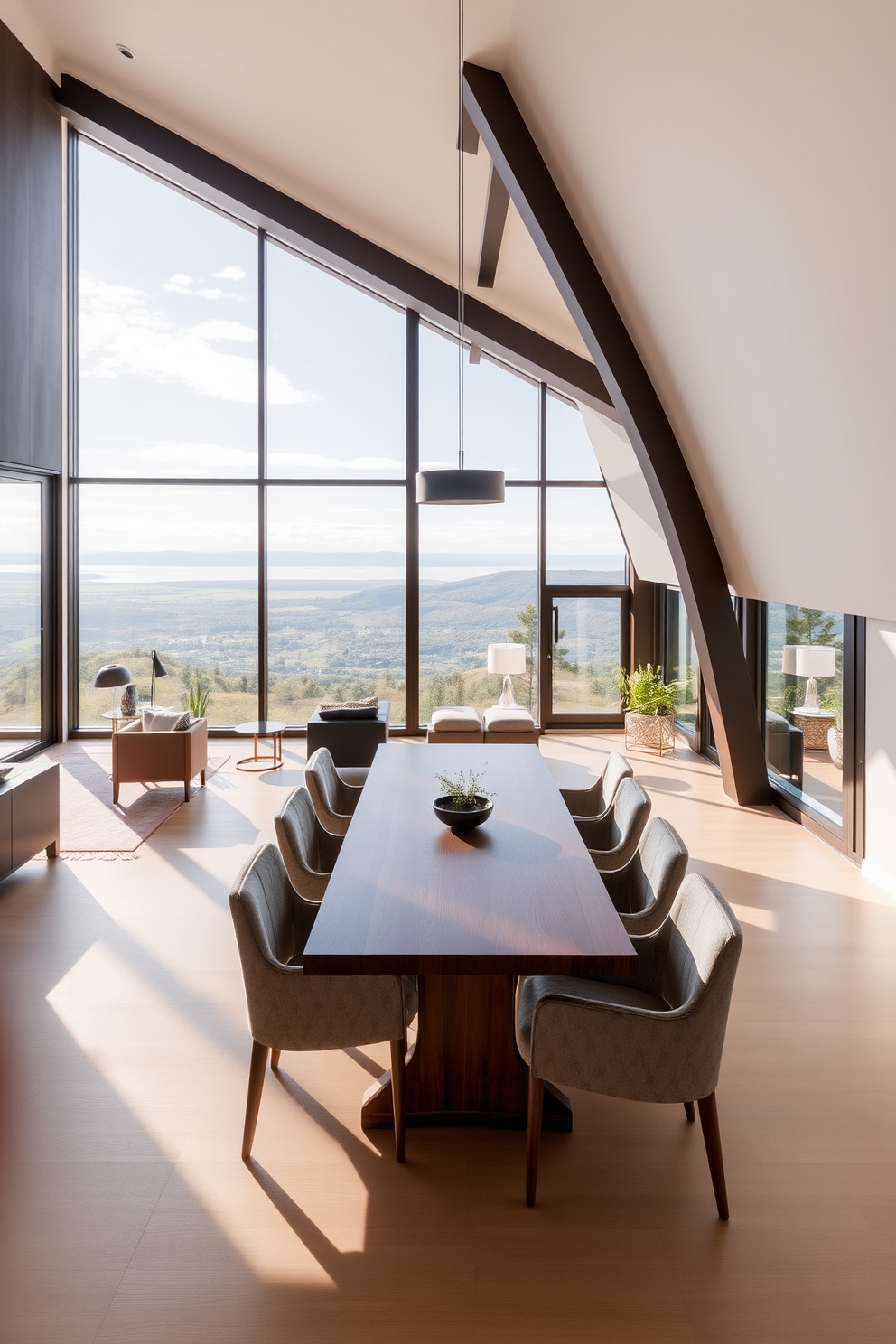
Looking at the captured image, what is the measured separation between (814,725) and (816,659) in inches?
19.4

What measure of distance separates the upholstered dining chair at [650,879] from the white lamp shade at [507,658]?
551 cm

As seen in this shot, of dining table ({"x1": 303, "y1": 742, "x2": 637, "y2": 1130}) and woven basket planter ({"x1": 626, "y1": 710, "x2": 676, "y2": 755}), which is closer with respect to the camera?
dining table ({"x1": 303, "y1": 742, "x2": 637, "y2": 1130})

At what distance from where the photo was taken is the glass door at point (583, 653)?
10312 mm

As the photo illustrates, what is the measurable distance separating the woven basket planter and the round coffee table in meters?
3.57

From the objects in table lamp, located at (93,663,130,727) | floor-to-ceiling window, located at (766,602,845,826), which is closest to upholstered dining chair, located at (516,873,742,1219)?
floor-to-ceiling window, located at (766,602,845,826)

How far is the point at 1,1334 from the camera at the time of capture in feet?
7.11

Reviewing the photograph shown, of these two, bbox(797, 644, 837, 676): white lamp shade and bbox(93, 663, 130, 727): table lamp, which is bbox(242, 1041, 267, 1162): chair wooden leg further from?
bbox(93, 663, 130, 727): table lamp

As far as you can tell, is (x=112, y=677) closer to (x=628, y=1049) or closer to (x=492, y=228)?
(x=492, y=228)

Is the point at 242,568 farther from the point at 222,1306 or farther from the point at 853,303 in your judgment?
the point at 222,1306

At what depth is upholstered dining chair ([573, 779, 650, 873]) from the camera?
3.80 metres

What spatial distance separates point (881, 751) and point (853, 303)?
2.87 meters

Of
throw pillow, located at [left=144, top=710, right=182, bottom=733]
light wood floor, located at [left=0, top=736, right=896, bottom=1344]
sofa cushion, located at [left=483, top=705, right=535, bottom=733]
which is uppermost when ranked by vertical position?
throw pillow, located at [left=144, top=710, right=182, bottom=733]

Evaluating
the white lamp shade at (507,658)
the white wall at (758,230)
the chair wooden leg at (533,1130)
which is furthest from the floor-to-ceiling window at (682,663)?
the chair wooden leg at (533,1130)

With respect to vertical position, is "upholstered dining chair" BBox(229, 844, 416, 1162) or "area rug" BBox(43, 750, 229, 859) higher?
"upholstered dining chair" BBox(229, 844, 416, 1162)
